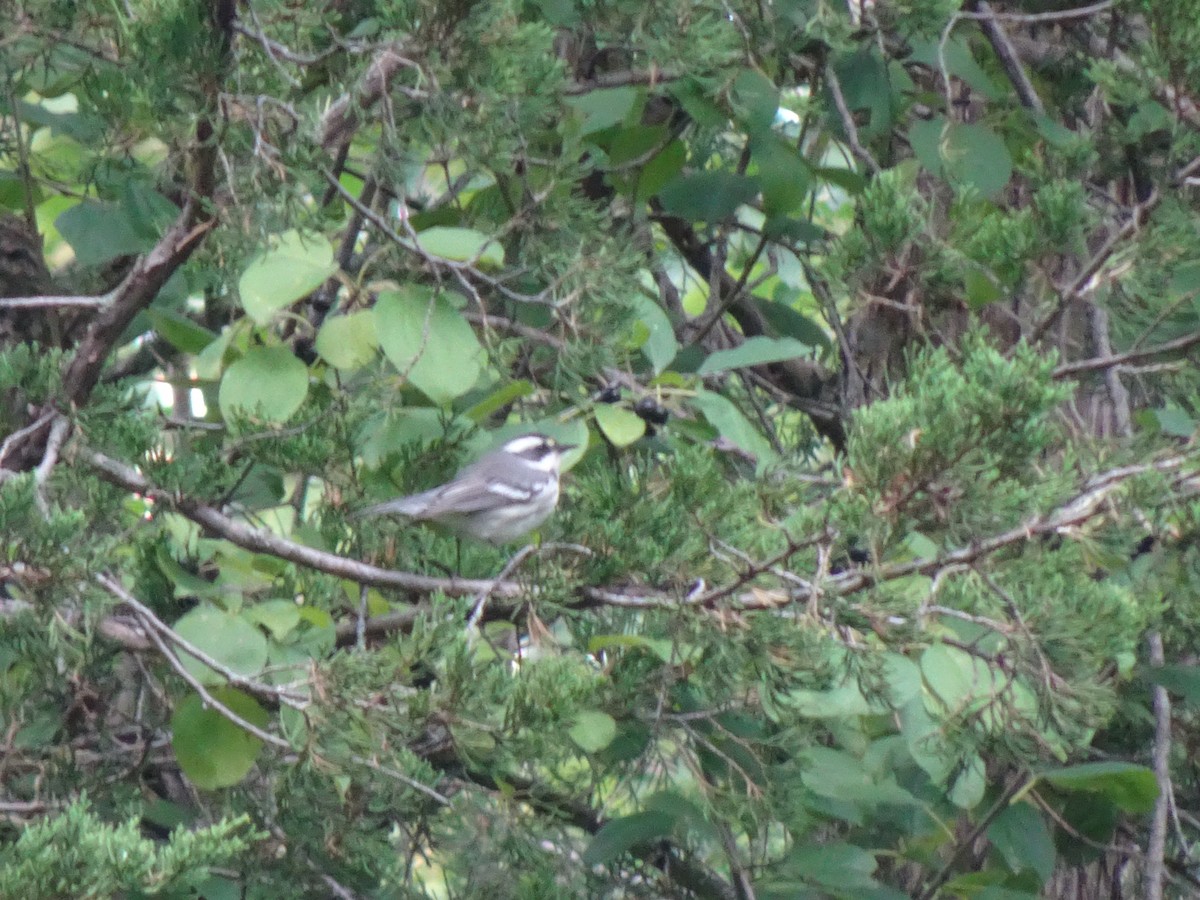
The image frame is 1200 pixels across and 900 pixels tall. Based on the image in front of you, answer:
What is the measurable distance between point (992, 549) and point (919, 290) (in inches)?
52.5

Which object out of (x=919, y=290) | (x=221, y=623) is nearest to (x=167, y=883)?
(x=221, y=623)

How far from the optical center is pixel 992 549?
1.92 metres

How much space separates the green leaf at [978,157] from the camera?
130 inches

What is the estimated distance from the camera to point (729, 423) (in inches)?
103

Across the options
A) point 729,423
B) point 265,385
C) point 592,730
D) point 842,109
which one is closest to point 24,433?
point 265,385

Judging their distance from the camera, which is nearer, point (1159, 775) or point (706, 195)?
point (1159, 775)

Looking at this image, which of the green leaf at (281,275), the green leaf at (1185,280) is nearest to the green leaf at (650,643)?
the green leaf at (281,275)

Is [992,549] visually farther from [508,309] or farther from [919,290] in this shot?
[508,309]

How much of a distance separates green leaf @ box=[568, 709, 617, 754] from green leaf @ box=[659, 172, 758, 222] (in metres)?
1.39

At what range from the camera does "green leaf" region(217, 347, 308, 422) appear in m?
2.36

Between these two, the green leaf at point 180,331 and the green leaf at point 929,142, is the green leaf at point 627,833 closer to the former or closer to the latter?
the green leaf at point 180,331

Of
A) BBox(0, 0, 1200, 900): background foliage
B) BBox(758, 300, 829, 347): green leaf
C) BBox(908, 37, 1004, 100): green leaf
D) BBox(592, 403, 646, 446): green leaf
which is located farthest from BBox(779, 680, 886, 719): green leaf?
BBox(908, 37, 1004, 100): green leaf

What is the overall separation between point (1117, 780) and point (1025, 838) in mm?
282

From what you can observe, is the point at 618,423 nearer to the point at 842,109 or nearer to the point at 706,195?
the point at 706,195
